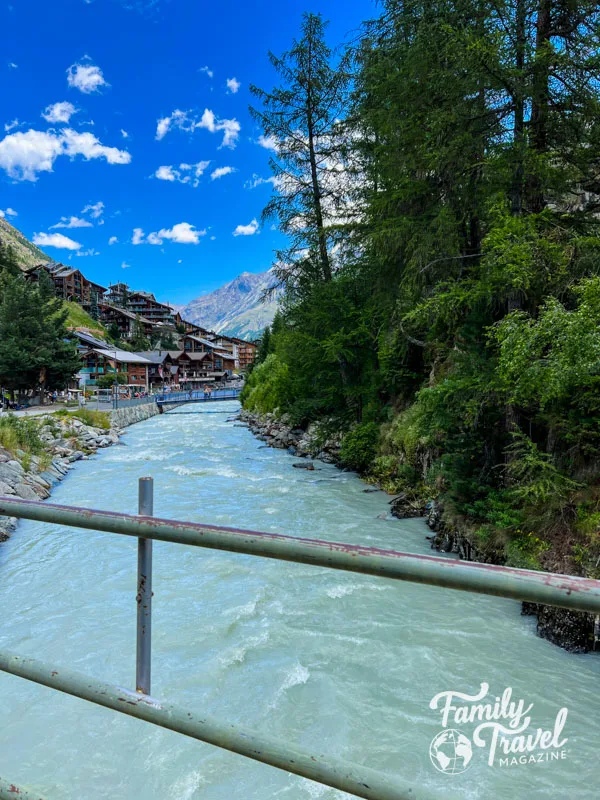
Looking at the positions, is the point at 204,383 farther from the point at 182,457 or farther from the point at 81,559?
the point at 81,559

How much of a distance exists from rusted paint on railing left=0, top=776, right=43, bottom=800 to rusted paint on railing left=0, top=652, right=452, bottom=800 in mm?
234

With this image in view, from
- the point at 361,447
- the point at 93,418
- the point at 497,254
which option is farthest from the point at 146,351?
the point at 497,254

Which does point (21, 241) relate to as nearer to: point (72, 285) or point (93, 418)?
point (72, 285)

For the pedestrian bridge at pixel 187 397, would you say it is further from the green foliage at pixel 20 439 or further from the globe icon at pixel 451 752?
the globe icon at pixel 451 752

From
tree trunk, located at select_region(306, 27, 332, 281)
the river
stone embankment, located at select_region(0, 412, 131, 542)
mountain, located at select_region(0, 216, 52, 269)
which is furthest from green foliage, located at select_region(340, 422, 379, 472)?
mountain, located at select_region(0, 216, 52, 269)

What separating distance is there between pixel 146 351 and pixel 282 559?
305 ft

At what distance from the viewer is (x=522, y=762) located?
157 inches

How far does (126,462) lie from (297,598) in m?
14.0

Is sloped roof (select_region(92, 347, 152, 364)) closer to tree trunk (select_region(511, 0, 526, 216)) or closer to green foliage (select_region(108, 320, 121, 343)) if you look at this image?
green foliage (select_region(108, 320, 121, 343))

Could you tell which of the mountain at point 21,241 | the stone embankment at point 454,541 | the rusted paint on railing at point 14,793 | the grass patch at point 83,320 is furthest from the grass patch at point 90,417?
the mountain at point 21,241

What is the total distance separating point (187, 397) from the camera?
6475cm

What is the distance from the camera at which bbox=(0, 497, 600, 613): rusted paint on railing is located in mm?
840

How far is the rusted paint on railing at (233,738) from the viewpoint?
930 millimetres

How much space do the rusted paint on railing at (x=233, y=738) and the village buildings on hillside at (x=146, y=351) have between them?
61.9 metres
